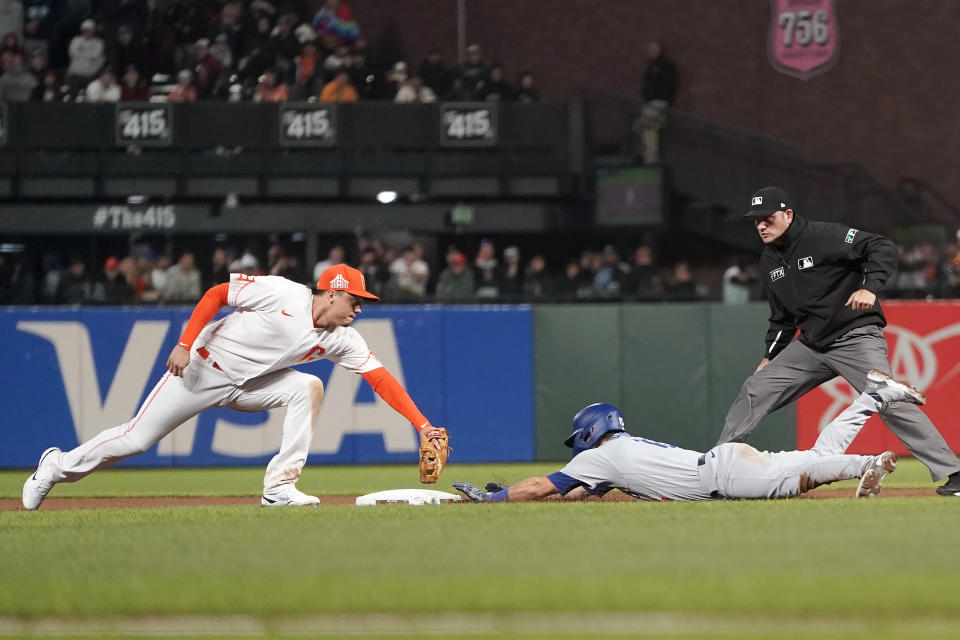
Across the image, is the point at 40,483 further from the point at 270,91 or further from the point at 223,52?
the point at 223,52

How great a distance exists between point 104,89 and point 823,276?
14244mm

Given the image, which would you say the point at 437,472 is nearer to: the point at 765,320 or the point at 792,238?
the point at 792,238

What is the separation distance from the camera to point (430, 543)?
6.46m

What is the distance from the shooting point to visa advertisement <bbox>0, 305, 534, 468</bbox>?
1468 cm

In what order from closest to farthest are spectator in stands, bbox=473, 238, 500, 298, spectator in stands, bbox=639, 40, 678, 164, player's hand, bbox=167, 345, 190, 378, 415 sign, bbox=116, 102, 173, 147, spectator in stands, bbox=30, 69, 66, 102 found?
player's hand, bbox=167, 345, 190, 378, spectator in stands, bbox=473, 238, 500, 298, 415 sign, bbox=116, 102, 173, 147, spectator in stands, bbox=30, 69, 66, 102, spectator in stands, bbox=639, 40, 678, 164

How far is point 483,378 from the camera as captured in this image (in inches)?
597

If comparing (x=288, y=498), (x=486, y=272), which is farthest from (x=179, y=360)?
(x=486, y=272)

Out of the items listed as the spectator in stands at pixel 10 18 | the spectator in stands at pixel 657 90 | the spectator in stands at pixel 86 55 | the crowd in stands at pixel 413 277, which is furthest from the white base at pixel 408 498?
the spectator in stands at pixel 10 18

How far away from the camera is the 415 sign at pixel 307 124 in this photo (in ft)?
64.7

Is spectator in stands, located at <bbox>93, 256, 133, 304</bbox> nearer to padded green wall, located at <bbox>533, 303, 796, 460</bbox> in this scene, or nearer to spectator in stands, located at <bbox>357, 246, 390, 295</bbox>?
spectator in stands, located at <bbox>357, 246, 390, 295</bbox>

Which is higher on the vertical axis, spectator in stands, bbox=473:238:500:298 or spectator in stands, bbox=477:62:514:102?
spectator in stands, bbox=477:62:514:102

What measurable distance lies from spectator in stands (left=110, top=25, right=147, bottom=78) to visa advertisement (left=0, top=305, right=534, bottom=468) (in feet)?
23.7

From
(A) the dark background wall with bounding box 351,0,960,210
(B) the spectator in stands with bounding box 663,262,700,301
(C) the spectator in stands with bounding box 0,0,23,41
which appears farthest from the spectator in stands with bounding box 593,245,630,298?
(C) the spectator in stands with bounding box 0,0,23,41

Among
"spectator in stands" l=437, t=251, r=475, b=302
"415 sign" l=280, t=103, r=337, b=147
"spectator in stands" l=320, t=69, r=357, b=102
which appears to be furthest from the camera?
"spectator in stands" l=320, t=69, r=357, b=102
